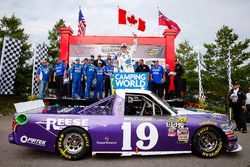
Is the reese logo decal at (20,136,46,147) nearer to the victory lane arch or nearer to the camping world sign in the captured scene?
the camping world sign

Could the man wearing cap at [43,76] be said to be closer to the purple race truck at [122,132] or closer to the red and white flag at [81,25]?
the purple race truck at [122,132]

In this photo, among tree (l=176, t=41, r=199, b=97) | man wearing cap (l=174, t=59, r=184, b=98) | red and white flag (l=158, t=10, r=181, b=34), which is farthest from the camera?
tree (l=176, t=41, r=199, b=97)

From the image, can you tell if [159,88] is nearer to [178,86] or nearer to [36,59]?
[178,86]

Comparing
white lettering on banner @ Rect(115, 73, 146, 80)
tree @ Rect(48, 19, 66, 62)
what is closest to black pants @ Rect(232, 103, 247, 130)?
white lettering on banner @ Rect(115, 73, 146, 80)

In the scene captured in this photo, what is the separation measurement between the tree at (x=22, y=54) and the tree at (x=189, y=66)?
817 inches

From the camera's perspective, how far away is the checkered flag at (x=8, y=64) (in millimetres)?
12445

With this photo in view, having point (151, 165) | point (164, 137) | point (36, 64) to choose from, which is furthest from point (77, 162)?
point (36, 64)

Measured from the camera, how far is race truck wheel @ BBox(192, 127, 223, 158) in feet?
14.5

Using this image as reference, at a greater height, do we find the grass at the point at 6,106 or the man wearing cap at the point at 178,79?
the man wearing cap at the point at 178,79

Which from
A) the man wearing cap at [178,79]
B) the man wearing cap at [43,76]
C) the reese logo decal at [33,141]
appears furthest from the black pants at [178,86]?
the reese logo decal at [33,141]

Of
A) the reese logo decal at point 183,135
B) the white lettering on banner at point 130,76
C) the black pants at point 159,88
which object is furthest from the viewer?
the black pants at point 159,88

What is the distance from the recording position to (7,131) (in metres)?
6.94

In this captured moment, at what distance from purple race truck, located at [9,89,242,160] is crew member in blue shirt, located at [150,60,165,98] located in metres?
4.64

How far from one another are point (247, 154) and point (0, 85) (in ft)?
40.8
